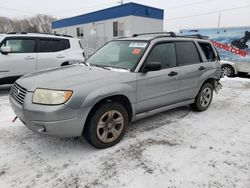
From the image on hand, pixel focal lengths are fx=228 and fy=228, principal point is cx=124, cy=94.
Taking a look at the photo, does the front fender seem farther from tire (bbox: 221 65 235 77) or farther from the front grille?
tire (bbox: 221 65 235 77)

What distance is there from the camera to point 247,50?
12.0 metres

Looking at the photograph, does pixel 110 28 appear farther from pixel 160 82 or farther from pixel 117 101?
pixel 117 101

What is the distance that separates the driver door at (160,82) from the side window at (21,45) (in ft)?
15.0

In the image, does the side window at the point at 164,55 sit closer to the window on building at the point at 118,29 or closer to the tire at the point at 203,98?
the tire at the point at 203,98

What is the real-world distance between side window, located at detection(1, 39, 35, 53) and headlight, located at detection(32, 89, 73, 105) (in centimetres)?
451

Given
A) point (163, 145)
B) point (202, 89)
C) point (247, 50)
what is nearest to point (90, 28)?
point (247, 50)

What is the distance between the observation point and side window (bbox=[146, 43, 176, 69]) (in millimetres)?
4064

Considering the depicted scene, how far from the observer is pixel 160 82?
160 inches

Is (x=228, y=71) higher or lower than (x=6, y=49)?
lower

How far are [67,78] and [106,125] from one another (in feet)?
2.95

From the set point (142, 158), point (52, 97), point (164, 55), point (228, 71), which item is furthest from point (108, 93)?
point (228, 71)

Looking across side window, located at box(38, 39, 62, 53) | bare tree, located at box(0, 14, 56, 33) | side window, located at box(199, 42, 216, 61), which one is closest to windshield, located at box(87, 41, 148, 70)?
side window, located at box(199, 42, 216, 61)

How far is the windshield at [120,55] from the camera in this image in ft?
12.9

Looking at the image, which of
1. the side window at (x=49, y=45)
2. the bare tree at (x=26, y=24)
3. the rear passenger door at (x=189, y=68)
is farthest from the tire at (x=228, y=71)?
the bare tree at (x=26, y=24)
